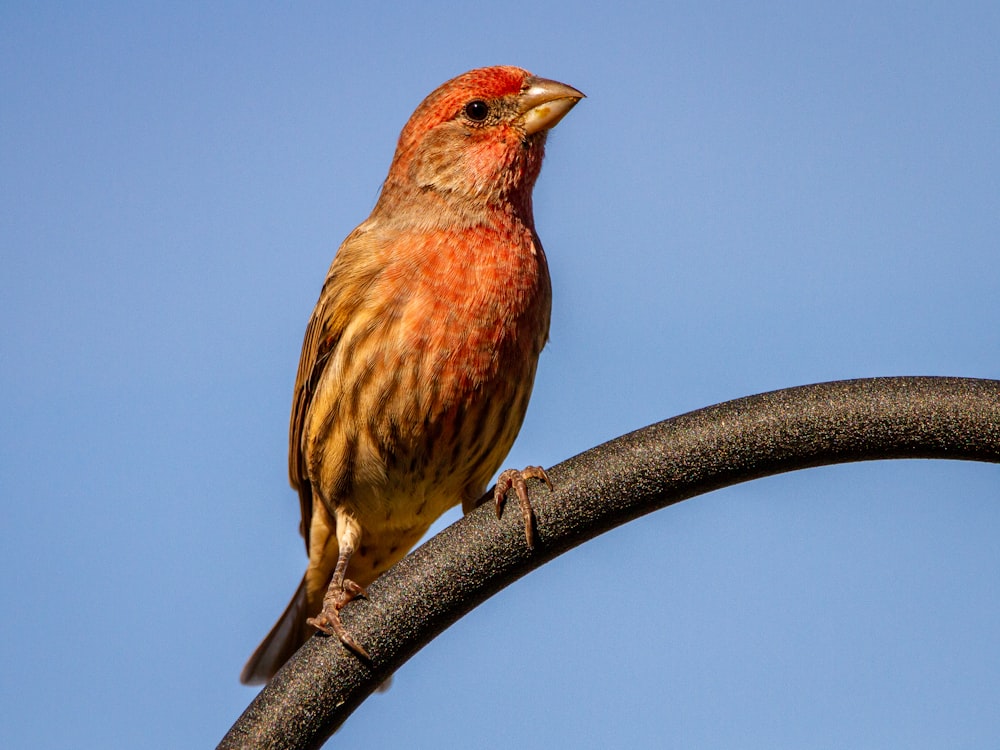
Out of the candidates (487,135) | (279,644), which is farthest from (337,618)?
(487,135)

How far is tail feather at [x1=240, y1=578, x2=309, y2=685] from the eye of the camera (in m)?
6.39

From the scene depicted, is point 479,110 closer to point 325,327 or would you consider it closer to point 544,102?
point 544,102

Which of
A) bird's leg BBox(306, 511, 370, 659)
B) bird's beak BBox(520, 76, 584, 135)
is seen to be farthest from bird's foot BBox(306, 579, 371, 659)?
bird's beak BBox(520, 76, 584, 135)

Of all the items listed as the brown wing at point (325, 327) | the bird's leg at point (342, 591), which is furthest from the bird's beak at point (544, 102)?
the bird's leg at point (342, 591)

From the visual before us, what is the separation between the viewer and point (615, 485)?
3.83 metres

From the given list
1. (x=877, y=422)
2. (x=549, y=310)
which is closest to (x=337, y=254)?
(x=549, y=310)

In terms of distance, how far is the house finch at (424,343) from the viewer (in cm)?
565

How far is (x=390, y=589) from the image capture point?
3.94m

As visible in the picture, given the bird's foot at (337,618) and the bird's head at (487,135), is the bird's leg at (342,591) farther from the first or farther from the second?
the bird's head at (487,135)

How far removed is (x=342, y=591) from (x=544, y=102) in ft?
8.07

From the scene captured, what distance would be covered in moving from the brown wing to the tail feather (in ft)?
1.09

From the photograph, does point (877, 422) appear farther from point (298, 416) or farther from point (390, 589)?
point (298, 416)

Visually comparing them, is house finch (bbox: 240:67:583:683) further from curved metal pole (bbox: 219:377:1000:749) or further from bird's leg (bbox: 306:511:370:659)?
curved metal pole (bbox: 219:377:1000:749)

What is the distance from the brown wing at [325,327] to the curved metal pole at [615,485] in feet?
7.18
